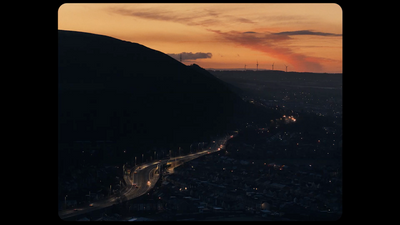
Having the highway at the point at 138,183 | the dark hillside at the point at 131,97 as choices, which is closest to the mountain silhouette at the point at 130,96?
the dark hillside at the point at 131,97

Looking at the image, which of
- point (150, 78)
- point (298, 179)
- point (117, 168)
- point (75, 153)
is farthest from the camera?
point (150, 78)

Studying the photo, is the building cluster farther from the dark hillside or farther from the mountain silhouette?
the mountain silhouette

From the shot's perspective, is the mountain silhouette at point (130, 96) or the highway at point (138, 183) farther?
the mountain silhouette at point (130, 96)

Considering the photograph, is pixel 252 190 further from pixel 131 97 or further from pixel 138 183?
pixel 131 97

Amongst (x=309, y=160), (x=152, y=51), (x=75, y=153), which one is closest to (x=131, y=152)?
(x=75, y=153)

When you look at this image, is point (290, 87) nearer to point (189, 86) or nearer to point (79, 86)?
point (189, 86)

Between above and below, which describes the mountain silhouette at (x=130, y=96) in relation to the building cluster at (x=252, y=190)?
above

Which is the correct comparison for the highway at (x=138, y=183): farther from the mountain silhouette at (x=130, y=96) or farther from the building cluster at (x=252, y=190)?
the mountain silhouette at (x=130, y=96)
